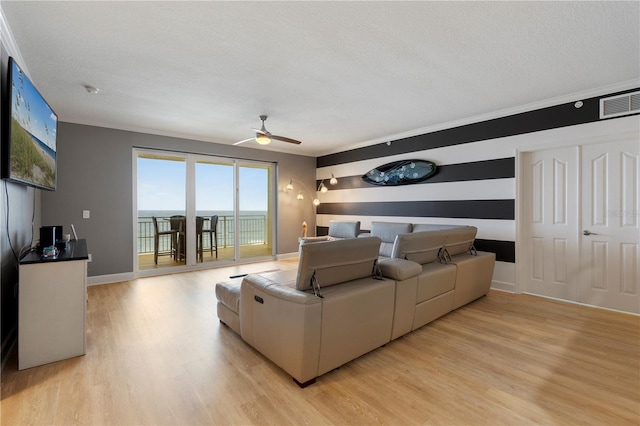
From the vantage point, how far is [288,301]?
197 centimetres

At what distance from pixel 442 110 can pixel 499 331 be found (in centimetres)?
294

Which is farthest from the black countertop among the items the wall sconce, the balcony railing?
the wall sconce

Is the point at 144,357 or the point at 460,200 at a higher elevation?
the point at 460,200

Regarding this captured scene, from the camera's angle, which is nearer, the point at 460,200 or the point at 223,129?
the point at 460,200

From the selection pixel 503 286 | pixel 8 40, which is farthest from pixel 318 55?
pixel 503 286

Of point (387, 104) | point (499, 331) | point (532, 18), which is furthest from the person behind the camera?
point (387, 104)

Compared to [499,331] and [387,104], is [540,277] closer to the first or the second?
[499,331]

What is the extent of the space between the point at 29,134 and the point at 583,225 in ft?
19.3

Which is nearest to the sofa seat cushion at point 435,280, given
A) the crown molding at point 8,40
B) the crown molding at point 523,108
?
the crown molding at point 523,108

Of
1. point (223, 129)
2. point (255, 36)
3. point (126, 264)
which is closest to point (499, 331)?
point (255, 36)

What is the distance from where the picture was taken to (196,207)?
5602mm

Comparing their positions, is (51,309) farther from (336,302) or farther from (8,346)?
(336,302)

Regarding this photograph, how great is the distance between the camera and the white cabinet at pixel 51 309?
2.17m

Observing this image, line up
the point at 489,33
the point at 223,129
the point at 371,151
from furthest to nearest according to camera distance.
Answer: the point at 371,151
the point at 223,129
the point at 489,33
